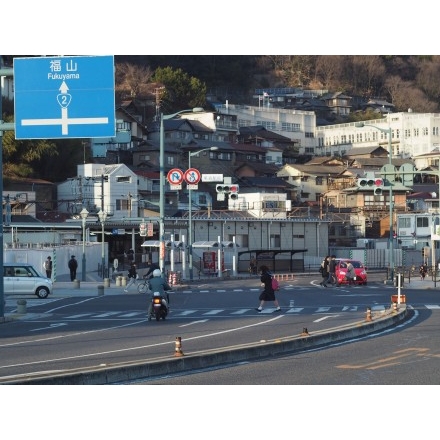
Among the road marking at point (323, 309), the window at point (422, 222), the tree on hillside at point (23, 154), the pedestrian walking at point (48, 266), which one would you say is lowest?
the road marking at point (323, 309)

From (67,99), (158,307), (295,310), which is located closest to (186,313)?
(295,310)

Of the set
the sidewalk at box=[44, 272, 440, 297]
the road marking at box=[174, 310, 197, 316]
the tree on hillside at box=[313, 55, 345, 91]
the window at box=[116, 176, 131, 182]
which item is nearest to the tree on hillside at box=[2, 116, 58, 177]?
the window at box=[116, 176, 131, 182]

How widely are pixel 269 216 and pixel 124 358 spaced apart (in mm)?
72660

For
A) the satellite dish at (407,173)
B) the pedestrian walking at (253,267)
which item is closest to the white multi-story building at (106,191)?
the pedestrian walking at (253,267)

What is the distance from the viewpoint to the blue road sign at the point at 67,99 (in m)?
26.6

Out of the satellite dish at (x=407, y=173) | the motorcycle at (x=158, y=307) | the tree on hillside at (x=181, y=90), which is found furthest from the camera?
the tree on hillside at (x=181, y=90)

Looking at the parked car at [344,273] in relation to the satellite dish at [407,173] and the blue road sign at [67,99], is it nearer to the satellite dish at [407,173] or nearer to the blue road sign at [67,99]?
the satellite dish at [407,173]

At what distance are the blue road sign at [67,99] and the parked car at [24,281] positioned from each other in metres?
19.3

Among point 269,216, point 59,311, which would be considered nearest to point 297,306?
point 59,311

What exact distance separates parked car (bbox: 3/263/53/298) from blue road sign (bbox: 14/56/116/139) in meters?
19.3

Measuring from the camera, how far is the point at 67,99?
26.6m

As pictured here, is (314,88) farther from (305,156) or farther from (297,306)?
(297,306)

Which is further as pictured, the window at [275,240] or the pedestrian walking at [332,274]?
the window at [275,240]

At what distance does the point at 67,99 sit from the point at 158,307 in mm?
6946
